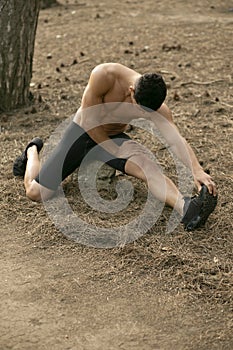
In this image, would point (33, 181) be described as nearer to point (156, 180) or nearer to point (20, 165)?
point (20, 165)

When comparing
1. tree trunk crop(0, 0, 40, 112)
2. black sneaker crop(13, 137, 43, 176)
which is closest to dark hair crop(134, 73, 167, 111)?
black sneaker crop(13, 137, 43, 176)

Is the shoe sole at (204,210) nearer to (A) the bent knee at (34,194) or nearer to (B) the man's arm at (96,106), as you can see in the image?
(B) the man's arm at (96,106)

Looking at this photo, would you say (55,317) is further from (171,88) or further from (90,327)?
(171,88)

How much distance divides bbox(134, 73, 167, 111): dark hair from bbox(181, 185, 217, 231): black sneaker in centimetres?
71

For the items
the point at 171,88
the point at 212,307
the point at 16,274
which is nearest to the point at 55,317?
the point at 16,274

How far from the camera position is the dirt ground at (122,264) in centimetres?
398

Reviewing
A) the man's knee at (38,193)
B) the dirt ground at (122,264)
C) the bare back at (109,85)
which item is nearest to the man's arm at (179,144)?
the bare back at (109,85)

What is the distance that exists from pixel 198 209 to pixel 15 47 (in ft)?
11.0

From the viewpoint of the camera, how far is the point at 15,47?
744 centimetres

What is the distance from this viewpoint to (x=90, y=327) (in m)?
4.03

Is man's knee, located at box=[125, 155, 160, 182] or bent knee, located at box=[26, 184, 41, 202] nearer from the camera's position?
man's knee, located at box=[125, 155, 160, 182]

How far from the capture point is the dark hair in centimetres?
506

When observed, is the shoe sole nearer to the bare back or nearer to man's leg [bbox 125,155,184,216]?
man's leg [bbox 125,155,184,216]

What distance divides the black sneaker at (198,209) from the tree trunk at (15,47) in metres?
3.11
